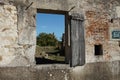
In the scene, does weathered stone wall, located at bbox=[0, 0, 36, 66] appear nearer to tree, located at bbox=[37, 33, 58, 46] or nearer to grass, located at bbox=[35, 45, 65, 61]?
grass, located at bbox=[35, 45, 65, 61]

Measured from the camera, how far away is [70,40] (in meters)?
7.68

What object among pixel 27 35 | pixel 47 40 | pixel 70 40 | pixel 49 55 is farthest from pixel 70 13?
pixel 47 40

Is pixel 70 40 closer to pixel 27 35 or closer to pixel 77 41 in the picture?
pixel 77 41

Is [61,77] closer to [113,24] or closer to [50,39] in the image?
[113,24]

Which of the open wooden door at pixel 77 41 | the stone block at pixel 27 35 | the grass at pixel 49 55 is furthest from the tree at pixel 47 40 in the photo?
the stone block at pixel 27 35

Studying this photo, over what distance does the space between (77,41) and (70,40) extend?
0.27 meters

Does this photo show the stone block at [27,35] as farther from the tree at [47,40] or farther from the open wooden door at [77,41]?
the tree at [47,40]

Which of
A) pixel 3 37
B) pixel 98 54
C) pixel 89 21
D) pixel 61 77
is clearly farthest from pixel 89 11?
pixel 3 37

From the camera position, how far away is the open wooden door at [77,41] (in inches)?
301

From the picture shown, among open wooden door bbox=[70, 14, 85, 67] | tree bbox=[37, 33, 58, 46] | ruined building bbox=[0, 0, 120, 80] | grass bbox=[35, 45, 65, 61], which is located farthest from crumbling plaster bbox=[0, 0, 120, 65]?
tree bbox=[37, 33, 58, 46]

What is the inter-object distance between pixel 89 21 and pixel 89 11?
0.36m

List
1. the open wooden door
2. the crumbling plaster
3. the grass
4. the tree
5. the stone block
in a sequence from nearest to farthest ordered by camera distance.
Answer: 1. the crumbling plaster
2. the stone block
3. the open wooden door
4. the grass
5. the tree

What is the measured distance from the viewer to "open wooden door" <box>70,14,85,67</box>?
25.1 ft

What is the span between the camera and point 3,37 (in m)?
6.60
